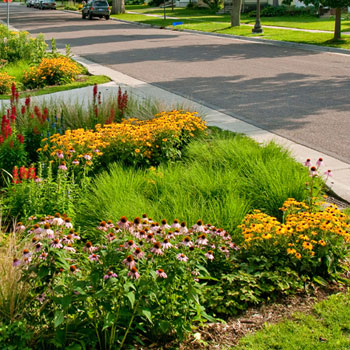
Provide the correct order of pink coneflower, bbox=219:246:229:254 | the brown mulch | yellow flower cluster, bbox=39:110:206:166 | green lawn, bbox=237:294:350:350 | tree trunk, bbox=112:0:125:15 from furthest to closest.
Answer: tree trunk, bbox=112:0:125:15
yellow flower cluster, bbox=39:110:206:166
pink coneflower, bbox=219:246:229:254
the brown mulch
green lawn, bbox=237:294:350:350

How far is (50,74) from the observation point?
14008 mm

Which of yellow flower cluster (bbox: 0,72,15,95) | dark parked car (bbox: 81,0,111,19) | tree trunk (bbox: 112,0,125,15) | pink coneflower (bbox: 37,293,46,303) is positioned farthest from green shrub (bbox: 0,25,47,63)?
tree trunk (bbox: 112,0,125,15)

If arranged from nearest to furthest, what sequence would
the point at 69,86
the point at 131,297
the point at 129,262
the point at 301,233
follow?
the point at 131,297
the point at 129,262
the point at 301,233
the point at 69,86

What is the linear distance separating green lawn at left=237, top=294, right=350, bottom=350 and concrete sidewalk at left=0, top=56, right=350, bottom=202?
238 centimetres

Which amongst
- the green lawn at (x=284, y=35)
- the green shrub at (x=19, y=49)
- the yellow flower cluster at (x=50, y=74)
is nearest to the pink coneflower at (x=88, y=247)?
the yellow flower cluster at (x=50, y=74)

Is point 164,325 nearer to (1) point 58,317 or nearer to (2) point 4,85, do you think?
(1) point 58,317

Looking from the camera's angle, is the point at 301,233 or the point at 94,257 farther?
the point at 301,233

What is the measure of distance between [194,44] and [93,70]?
948 centimetres

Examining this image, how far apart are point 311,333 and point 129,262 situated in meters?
1.31

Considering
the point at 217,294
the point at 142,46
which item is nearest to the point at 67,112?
the point at 217,294

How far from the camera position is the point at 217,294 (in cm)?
397

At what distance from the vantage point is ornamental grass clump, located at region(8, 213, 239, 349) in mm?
3268

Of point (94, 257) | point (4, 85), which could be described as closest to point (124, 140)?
point (94, 257)

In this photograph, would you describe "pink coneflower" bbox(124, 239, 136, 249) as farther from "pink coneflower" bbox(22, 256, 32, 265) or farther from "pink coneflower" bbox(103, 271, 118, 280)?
"pink coneflower" bbox(22, 256, 32, 265)
